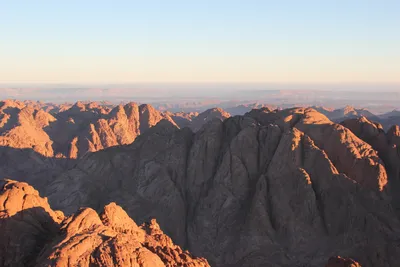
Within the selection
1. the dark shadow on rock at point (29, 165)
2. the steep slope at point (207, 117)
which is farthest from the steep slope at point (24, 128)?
the steep slope at point (207, 117)

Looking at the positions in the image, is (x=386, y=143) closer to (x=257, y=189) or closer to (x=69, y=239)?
(x=257, y=189)

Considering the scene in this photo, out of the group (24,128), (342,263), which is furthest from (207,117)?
(342,263)

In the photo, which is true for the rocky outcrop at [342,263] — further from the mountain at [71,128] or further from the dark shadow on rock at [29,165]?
the mountain at [71,128]

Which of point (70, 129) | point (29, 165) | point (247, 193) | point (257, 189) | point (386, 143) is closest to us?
point (257, 189)

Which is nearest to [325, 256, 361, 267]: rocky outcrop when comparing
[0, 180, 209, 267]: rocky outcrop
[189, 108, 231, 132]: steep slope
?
[0, 180, 209, 267]: rocky outcrop

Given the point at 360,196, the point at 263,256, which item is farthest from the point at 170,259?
the point at 360,196

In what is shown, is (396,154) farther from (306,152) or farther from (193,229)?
(193,229)
